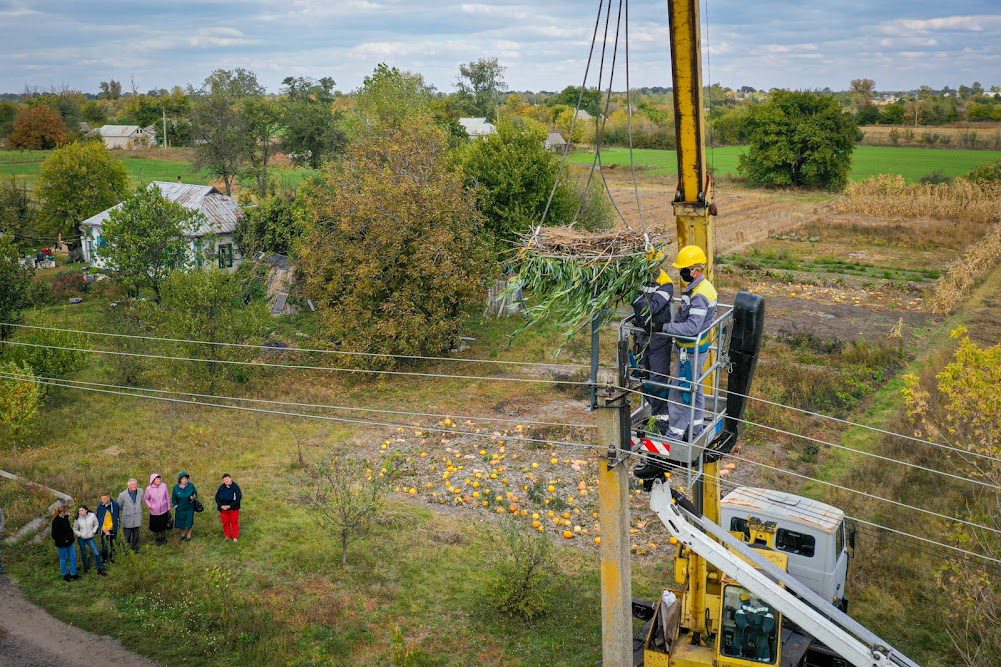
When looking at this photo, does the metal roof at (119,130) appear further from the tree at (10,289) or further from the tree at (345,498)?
the tree at (345,498)

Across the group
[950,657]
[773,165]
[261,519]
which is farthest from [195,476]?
[773,165]

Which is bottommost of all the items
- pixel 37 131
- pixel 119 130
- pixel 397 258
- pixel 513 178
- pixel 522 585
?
pixel 522 585

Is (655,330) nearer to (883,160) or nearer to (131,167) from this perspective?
(131,167)

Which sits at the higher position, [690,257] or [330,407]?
[690,257]

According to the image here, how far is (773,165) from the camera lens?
73.5m

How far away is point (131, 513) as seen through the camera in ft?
54.9

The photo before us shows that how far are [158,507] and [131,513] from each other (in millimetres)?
525

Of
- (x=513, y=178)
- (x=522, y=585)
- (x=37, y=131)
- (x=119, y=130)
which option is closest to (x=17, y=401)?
(x=522, y=585)

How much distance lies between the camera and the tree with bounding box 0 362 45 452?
21359 millimetres

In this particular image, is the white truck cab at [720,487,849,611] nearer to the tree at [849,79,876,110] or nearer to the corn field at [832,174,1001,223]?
the corn field at [832,174,1001,223]

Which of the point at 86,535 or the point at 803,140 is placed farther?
the point at 803,140

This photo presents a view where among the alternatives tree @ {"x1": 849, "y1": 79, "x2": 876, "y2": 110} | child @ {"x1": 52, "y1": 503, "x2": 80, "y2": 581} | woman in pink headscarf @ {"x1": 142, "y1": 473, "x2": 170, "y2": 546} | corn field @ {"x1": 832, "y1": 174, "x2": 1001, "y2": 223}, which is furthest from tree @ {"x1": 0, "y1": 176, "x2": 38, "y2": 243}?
tree @ {"x1": 849, "y1": 79, "x2": 876, "y2": 110}

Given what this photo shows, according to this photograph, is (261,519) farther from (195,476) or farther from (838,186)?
(838,186)

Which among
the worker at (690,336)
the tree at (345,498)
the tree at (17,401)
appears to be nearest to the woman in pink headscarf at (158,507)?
the tree at (345,498)
